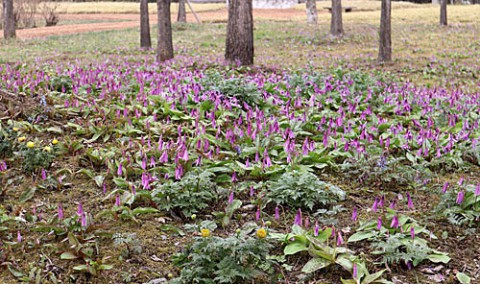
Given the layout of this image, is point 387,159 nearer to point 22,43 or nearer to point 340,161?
point 340,161

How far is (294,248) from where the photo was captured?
3309mm

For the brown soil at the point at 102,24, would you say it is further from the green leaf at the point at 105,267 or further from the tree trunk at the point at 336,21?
the green leaf at the point at 105,267

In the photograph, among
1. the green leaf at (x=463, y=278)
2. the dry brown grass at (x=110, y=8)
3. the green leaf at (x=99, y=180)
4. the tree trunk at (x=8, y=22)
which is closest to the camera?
the green leaf at (x=463, y=278)

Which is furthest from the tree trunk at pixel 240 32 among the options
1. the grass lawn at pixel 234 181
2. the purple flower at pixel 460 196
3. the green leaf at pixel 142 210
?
the purple flower at pixel 460 196

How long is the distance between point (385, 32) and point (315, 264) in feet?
32.5

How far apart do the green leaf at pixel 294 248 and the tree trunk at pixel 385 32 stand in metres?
9.45

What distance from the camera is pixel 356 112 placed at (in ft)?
21.5

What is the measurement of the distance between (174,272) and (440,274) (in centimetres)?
156

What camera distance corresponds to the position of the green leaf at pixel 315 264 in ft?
10.3

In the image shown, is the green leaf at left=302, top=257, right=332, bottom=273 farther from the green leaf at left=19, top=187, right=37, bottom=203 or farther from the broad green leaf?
the green leaf at left=19, top=187, right=37, bottom=203

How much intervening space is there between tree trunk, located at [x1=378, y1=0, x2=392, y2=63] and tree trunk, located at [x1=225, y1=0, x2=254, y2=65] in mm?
3345

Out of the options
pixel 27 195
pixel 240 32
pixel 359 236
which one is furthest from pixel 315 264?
pixel 240 32

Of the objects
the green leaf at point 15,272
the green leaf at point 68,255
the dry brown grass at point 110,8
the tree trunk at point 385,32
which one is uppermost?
the dry brown grass at point 110,8

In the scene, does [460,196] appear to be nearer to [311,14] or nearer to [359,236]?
[359,236]
